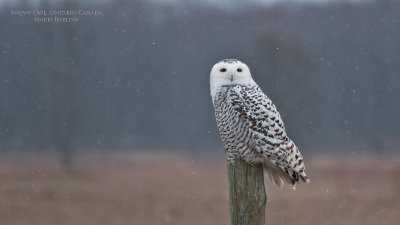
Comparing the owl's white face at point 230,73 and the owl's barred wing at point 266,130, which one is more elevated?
the owl's white face at point 230,73

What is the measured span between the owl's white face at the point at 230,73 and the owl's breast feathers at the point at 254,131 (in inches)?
1.1

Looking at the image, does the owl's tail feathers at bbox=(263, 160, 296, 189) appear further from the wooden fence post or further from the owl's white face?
the owl's white face

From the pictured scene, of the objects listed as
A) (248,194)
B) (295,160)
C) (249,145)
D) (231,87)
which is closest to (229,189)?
(248,194)

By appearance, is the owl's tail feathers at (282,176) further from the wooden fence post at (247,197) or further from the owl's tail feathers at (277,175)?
the wooden fence post at (247,197)

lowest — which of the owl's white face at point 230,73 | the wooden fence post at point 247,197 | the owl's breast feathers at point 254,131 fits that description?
the wooden fence post at point 247,197

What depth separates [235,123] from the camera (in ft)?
6.73

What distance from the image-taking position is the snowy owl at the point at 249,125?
200 cm

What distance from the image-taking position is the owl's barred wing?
2000 mm

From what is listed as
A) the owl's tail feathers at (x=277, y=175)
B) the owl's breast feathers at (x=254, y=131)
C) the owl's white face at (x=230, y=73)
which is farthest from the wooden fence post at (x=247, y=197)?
the owl's white face at (x=230, y=73)

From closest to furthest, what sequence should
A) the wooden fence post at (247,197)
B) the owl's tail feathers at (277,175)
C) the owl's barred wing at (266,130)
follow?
the wooden fence post at (247,197), the owl's barred wing at (266,130), the owl's tail feathers at (277,175)

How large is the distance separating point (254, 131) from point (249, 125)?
0.13ft

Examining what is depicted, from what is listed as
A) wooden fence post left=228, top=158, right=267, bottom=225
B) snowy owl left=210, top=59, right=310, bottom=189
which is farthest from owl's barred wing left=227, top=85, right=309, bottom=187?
wooden fence post left=228, top=158, right=267, bottom=225

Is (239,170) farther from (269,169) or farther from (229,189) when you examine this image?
(269,169)

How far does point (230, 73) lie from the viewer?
2.09 meters
